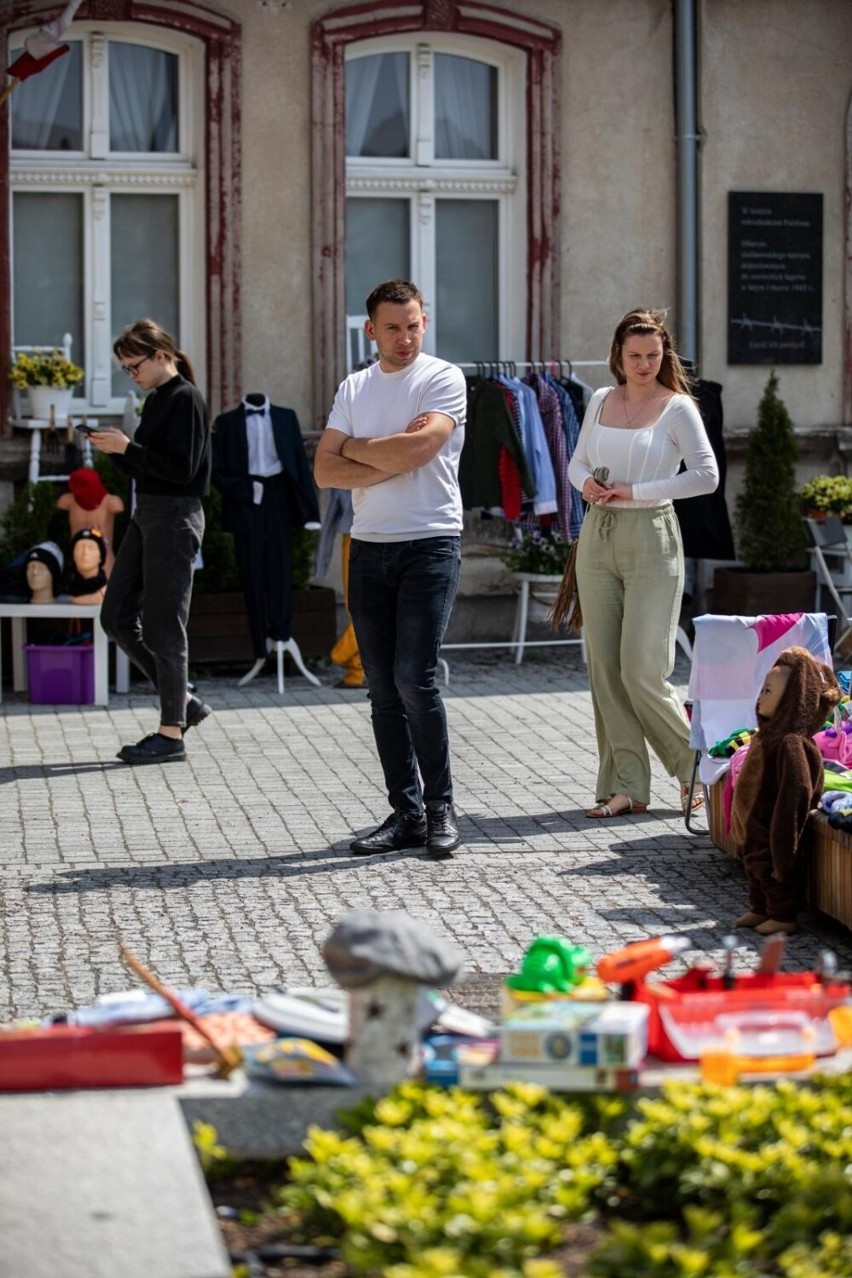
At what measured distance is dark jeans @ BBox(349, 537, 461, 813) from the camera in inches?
285

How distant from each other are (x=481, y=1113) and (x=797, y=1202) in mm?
596

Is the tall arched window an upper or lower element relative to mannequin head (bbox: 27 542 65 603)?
upper

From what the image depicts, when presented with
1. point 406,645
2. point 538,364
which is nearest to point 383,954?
point 406,645

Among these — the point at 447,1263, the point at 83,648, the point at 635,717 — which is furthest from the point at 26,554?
the point at 447,1263

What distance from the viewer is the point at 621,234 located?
13.6 metres

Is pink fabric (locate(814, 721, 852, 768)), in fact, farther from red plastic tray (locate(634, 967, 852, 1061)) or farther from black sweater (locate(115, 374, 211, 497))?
black sweater (locate(115, 374, 211, 497))

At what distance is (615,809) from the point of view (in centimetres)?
805

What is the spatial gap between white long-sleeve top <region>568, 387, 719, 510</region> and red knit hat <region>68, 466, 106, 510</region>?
4119mm

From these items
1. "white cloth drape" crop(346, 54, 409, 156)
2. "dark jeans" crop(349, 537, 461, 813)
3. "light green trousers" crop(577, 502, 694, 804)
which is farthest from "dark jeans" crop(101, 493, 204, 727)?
"white cloth drape" crop(346, 54, 409, 156)

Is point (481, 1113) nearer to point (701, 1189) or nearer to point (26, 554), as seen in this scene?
point (701, 1189)

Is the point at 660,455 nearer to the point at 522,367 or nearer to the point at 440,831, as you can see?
the point at 440,831

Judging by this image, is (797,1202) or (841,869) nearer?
(797,1202)

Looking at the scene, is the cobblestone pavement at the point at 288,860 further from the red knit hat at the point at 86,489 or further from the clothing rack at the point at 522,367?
the clothing rack at the point at 522,367

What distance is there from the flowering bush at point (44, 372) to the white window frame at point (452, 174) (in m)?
2.30
